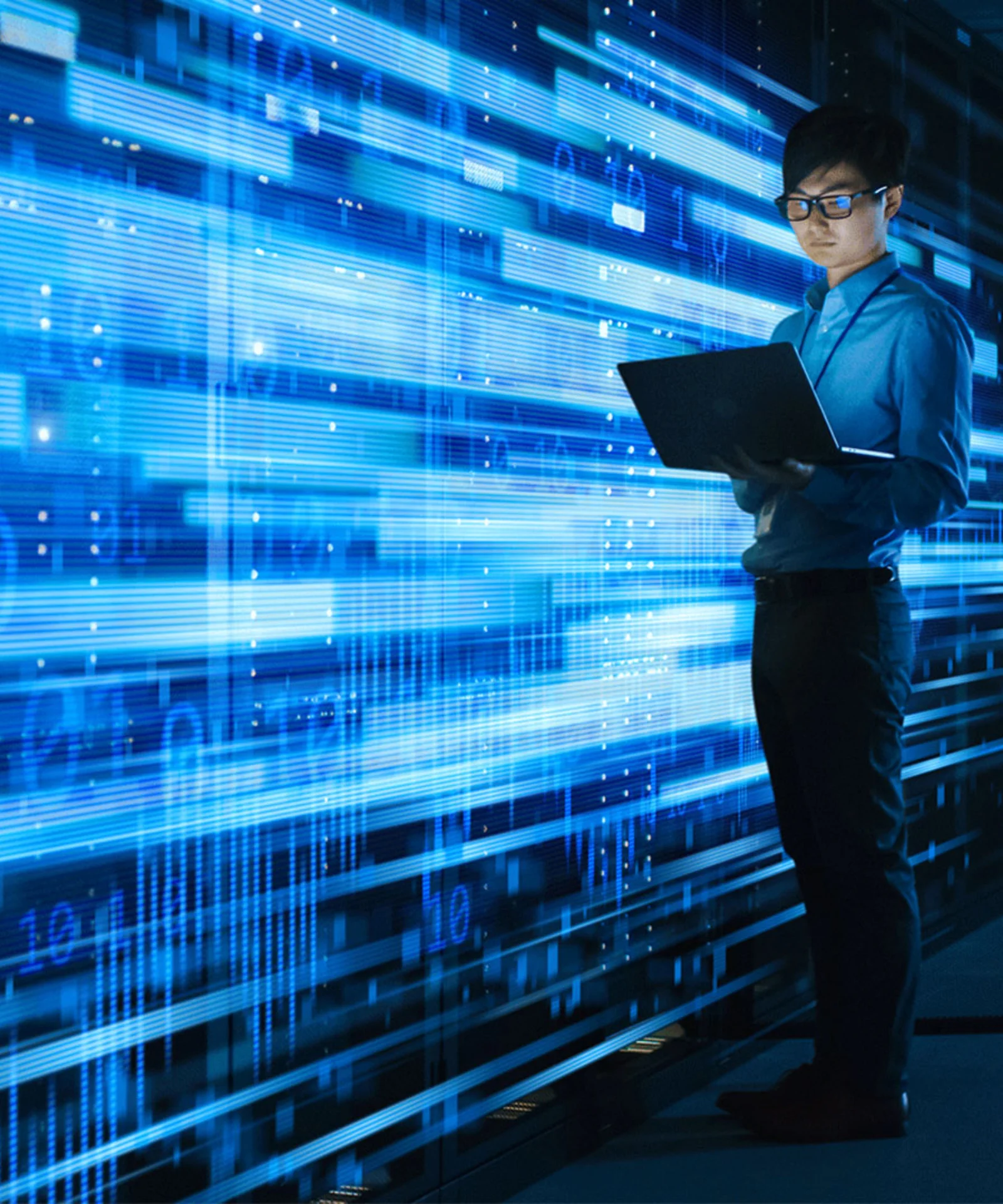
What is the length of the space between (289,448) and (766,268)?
1.35m

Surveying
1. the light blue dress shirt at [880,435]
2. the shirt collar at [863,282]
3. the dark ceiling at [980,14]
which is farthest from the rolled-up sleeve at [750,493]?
the dark ceiling at [980,14]

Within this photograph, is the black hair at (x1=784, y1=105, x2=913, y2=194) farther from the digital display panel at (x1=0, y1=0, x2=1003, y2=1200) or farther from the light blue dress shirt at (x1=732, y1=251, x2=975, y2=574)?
the digital display panel at (x1=0, y1=0, x2=1003, y2=1200)

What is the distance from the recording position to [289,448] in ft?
5.04

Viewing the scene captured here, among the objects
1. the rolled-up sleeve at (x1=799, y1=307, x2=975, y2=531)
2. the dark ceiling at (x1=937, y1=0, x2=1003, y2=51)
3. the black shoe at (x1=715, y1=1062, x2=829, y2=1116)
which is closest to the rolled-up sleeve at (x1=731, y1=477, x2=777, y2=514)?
the rolled-up sleeve at (x1=799, y1=307, x2=975, y2=531)

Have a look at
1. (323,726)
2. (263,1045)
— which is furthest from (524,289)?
(263,1045)

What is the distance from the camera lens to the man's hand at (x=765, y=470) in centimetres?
183

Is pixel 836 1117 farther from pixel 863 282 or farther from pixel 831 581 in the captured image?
pixel 863 282

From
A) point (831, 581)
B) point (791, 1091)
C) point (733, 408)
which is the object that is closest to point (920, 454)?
point (831, 581)

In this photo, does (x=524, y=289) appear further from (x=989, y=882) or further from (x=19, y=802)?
(x=989, y=882)

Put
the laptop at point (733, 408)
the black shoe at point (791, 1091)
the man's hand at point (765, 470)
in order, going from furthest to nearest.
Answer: the black shoe at point (791, 1091) → the man's hand at point (765, 470) → the laptop at point (733, 408)

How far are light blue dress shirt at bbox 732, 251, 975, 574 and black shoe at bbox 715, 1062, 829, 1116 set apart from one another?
706mm

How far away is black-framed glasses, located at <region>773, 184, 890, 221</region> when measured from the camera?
206 centimetres

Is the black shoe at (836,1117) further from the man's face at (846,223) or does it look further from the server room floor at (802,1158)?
the man's face at (846,223)

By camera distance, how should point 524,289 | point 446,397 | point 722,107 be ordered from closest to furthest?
point 446,397 < point 524,289 < point 722,107
